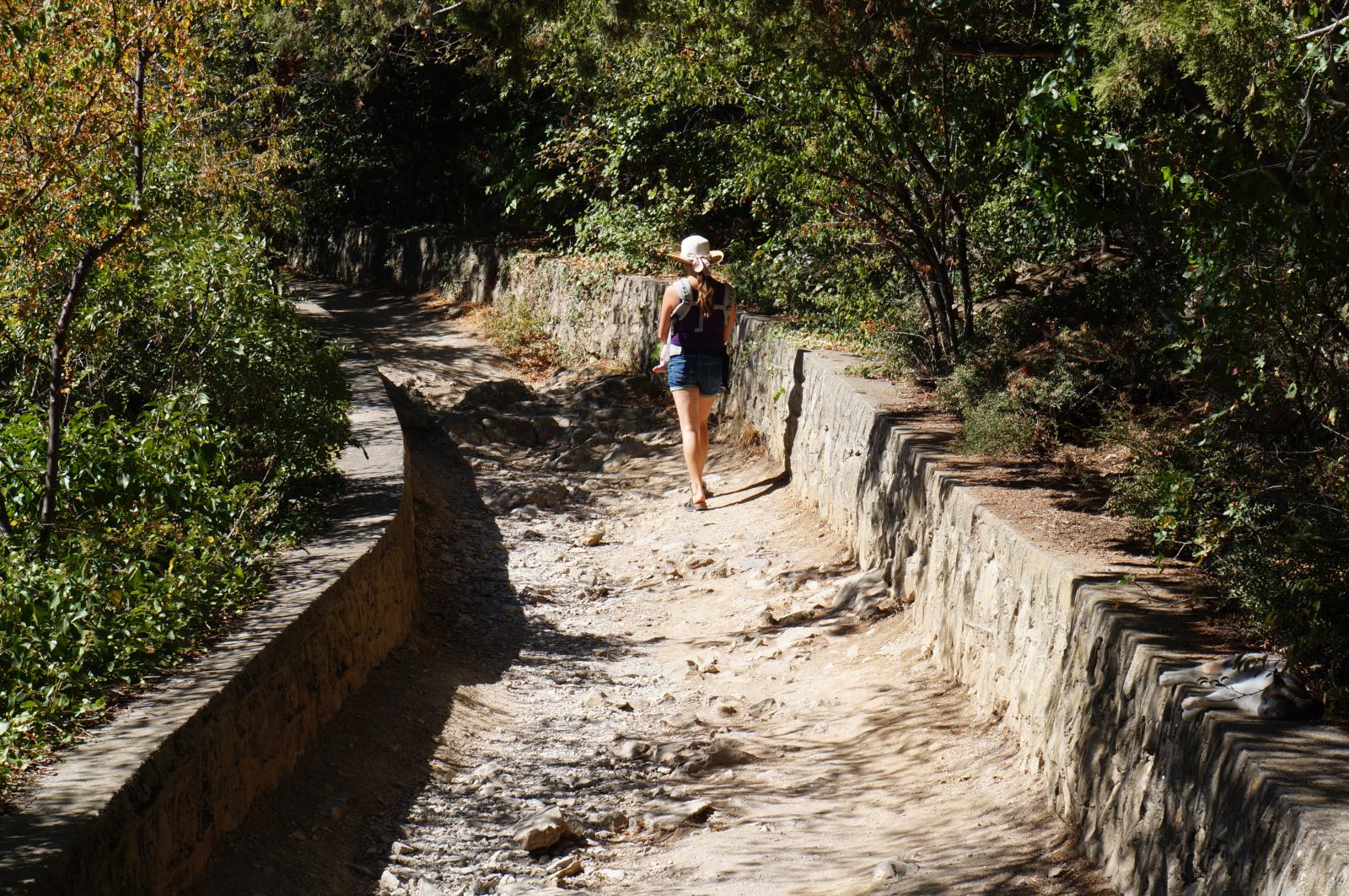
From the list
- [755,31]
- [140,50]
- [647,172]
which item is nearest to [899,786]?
[755,31]

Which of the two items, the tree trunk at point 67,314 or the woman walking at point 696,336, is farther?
the woman walking at point 696,336

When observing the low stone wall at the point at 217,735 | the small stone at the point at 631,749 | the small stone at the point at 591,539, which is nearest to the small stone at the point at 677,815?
the small stone at the point at 631,749

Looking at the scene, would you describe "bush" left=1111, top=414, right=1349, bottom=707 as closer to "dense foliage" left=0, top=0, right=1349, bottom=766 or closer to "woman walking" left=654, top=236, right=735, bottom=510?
"dense foliage" left=0, top=0, right=1349, bottom=766

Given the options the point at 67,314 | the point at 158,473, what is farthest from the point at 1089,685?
the point at 67,314

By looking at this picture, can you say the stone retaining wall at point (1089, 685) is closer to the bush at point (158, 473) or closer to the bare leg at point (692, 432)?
the bare leg at point (692, 432)

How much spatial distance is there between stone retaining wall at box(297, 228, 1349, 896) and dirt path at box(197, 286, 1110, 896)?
213 mm

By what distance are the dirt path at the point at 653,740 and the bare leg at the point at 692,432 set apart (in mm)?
255

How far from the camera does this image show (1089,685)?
4203 mm

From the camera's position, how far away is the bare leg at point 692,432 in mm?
9398

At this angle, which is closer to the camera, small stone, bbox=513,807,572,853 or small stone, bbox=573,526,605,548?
small stone, bbox=513,807,572,853

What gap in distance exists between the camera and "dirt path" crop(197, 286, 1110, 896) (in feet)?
14.3

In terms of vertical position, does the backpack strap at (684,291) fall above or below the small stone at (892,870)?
above

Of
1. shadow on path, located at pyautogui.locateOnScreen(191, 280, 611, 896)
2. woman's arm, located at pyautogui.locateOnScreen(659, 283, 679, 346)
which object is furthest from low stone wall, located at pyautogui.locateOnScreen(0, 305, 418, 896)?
woman's arm, located at pyautogui.locateOnScreen(659, 283, 679, 346)

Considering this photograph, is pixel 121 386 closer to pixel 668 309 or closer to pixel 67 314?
pixel 67 314
